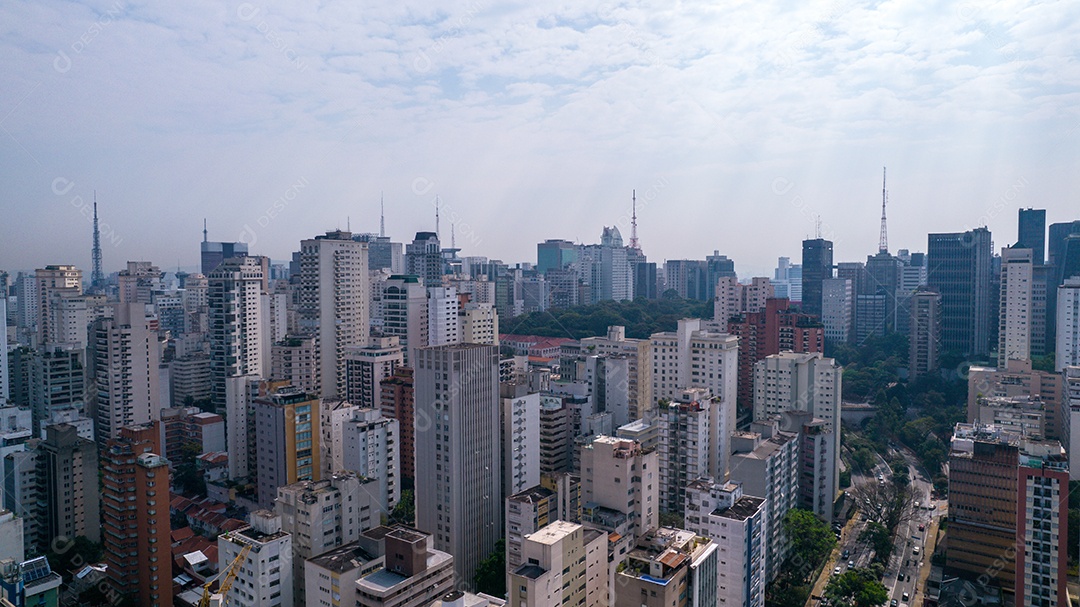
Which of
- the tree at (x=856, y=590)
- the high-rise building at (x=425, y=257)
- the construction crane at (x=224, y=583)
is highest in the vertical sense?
the high-rise building at (x=425, y=257)

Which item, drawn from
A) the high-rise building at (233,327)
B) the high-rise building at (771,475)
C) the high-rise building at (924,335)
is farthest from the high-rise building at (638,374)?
the high-rise building at (924,335)

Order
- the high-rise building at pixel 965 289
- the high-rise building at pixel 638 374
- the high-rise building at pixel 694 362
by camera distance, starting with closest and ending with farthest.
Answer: the high-rise building at pixel 694 362, the high-rise building at pixel 638 374, the high-rise building at pixel 965 289

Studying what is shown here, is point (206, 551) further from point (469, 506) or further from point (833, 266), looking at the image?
point (833, 266)

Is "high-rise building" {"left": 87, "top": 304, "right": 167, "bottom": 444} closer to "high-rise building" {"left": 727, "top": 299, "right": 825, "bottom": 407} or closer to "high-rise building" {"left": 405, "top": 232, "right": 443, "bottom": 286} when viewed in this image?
"high-rise building" {"left": 405, "top": 232, "right": 443, "bottom": 286}

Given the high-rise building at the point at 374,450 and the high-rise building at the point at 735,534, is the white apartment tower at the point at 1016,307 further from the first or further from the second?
the high-rise building at the point at 374,450

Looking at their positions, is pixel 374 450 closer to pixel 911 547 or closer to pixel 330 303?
pixel 330 303

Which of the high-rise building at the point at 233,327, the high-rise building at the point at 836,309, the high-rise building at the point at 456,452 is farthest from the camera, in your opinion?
the high-rise building at the point at 836,309

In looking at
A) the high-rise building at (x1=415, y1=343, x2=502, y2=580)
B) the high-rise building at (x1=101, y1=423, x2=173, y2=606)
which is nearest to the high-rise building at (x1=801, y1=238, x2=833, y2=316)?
the high-rise building at (x1=415, y1=343, x2=502, y2=580)

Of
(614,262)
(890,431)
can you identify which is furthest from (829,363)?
(614,262)
